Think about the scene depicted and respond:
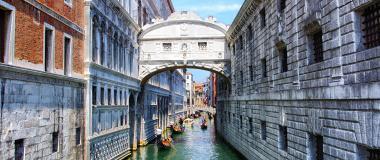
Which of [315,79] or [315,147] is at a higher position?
[315,79]

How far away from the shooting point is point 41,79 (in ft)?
32.5

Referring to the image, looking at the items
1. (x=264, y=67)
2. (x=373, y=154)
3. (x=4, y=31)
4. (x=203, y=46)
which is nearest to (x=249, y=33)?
(x=264, y=67)

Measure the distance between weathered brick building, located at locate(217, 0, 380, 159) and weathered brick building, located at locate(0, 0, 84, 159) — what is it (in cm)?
660

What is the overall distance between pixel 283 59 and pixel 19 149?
7935mm

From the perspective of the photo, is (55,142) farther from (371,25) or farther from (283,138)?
(371,25)

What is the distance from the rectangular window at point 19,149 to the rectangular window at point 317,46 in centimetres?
728

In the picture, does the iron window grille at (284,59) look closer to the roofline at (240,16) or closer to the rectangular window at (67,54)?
the roofline at (240,16)

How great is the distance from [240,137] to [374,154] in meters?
13.5

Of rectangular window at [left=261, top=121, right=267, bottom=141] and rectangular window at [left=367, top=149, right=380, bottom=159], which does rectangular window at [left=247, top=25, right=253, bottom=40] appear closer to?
rectangular window at [left=261, top=121, right=267, bottom=141]

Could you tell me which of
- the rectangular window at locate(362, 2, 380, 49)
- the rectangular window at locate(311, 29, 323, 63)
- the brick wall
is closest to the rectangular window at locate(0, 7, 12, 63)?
the brick wall

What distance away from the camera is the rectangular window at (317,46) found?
8949 mm

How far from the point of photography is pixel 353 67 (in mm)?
7098

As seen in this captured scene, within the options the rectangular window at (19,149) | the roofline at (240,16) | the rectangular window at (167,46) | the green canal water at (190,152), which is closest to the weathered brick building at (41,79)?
the rectangular window at (19,149)

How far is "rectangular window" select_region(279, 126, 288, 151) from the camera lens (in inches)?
474
